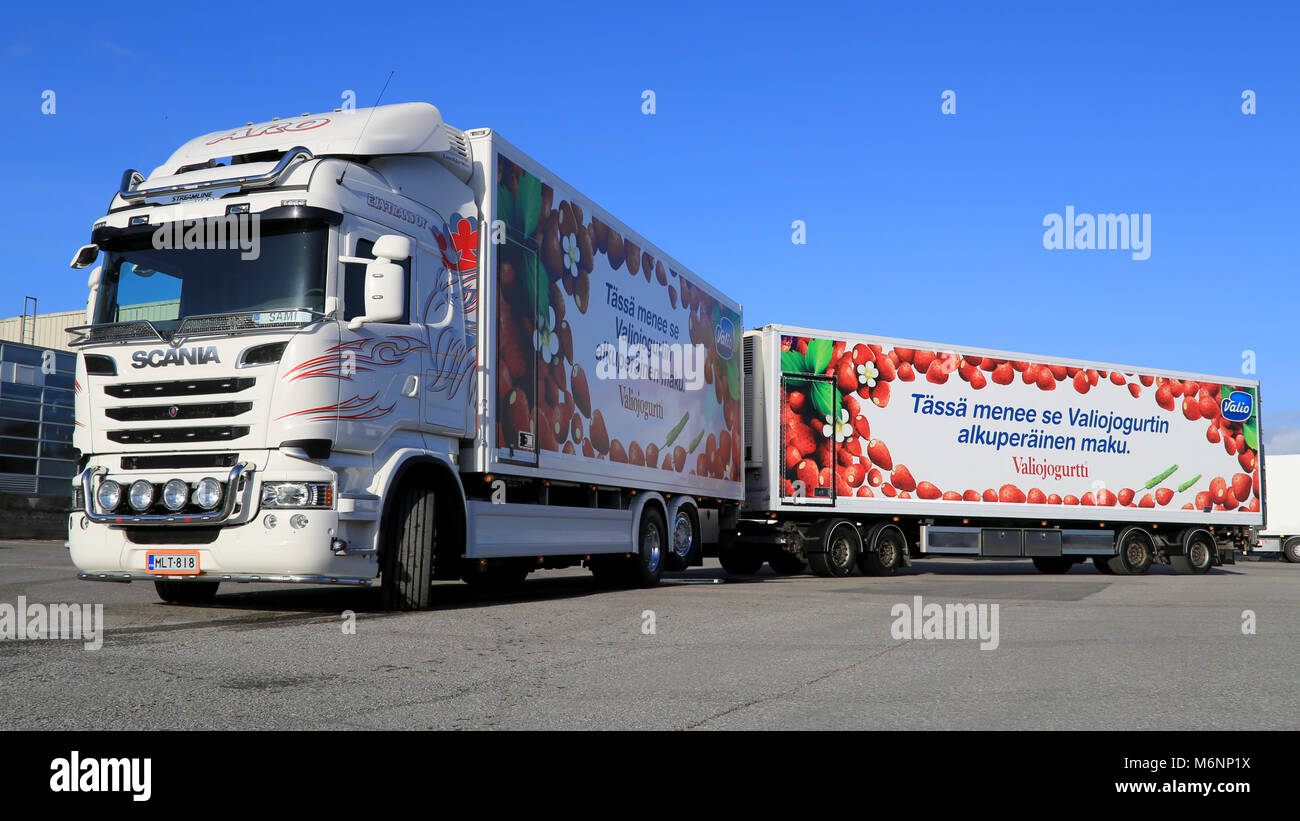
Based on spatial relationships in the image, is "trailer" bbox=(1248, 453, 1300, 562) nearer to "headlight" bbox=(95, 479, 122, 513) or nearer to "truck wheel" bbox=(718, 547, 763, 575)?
"truck wheel" bbox=(718, 547, 763, 575)

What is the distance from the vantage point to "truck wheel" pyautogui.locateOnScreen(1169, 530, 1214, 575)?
22.0 m

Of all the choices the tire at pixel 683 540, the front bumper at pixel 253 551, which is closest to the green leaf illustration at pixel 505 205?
the front bumper at pixel 253 551

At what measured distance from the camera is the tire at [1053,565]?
2231cm

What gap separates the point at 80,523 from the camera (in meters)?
8.75

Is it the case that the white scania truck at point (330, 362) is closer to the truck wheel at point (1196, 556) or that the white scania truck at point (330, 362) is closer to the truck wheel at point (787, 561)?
the truck wheel at point (787, 561)

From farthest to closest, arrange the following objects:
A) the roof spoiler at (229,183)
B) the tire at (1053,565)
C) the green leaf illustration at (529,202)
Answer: the tire at (1053,565), the green leaf illustration at (529,202), the roof spoiler at (229,183)

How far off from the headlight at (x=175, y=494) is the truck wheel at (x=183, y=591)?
6.08ft

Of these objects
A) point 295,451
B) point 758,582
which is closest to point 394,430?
point 295,451

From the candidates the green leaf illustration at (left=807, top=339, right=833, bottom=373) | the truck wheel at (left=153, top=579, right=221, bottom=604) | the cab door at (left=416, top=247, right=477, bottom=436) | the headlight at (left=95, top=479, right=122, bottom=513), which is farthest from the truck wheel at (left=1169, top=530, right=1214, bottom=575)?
the headlight at (left=95, top=479, right=122, bottom=513)

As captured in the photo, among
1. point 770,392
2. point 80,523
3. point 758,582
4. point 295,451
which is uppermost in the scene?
point 770,392

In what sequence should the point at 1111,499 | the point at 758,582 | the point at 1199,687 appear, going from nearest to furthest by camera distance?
the point at 1199,687
the point at 758,582
the point at 1111,499

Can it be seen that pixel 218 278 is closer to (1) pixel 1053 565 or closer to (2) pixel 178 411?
(2) pixel 178 411
